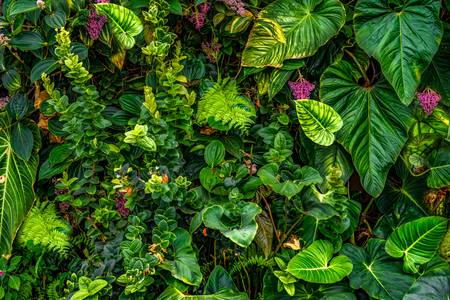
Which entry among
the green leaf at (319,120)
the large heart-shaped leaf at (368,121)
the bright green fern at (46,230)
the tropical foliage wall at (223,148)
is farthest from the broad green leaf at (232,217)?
the bright green fern at (46,230)

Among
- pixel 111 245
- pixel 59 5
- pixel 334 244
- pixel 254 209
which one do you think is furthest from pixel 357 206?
pixel 59 5

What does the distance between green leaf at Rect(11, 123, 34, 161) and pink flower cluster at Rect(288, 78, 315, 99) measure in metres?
1.01

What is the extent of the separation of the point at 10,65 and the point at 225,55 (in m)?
0.83

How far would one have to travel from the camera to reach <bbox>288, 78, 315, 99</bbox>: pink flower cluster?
221cm

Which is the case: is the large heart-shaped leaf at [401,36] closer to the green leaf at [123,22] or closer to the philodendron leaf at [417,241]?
the philodendron leaf at [417,241]

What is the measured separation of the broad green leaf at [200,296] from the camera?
1.87 meters

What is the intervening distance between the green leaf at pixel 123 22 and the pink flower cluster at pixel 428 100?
3.51 feet

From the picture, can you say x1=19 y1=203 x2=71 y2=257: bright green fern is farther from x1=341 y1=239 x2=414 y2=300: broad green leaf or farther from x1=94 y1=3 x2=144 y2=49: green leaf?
x1=341 y1=239 x2=414 y2=300: broad green leaf

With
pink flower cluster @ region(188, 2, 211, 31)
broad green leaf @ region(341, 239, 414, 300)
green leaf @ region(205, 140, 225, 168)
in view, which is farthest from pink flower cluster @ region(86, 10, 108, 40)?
broad green leaf @ region(341, 239, 414, 300)

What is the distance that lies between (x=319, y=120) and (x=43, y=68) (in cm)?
99

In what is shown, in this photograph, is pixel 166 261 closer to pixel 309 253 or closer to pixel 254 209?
pixel 254 209

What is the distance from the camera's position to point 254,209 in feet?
6.22

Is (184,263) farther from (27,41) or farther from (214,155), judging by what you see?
(27,41)

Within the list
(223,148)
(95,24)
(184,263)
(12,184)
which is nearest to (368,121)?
(223,148)
